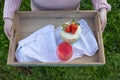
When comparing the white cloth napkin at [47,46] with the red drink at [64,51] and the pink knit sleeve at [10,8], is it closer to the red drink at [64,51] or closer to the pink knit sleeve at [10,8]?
the red drink at [64,51]

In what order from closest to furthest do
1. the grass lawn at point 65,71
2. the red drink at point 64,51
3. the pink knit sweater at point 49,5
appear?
the red drink at point 64,51 < the pink knit sweater at point 49,5 < the grass lawn at point 65,71

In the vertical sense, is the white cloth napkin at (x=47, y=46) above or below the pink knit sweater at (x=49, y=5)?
below

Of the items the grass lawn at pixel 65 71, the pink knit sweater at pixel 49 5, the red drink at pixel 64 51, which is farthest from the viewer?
the grass lawn at pixel 65 71

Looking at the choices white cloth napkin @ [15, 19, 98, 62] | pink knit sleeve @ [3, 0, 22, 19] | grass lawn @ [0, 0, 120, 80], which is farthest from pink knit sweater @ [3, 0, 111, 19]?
grass lawn @ [0, 0, 120, 80]

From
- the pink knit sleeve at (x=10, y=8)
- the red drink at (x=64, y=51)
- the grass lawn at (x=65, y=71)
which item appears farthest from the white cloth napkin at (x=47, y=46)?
the grass lawn at (x=65, y=71)

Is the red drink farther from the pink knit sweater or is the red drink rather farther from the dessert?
the pink knit sweater

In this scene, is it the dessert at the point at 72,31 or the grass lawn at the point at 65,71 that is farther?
the grass lawn at the point at 65,71

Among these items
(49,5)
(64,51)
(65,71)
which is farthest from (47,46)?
(65,71)
